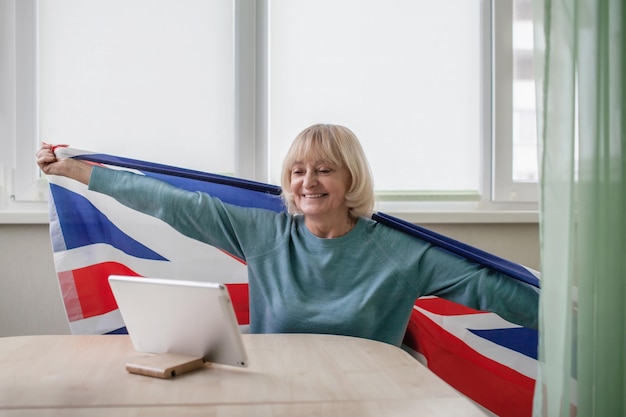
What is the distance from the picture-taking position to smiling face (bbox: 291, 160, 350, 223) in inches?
76.7

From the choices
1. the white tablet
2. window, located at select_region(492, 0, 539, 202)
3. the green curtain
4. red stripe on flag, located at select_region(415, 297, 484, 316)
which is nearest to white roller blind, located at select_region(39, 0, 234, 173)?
red stripe on flag, located at select_region(415, 297, 484, 316)

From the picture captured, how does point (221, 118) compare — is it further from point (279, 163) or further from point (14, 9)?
point (14, 9)

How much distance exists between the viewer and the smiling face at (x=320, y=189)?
1947mm

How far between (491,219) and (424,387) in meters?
1.46

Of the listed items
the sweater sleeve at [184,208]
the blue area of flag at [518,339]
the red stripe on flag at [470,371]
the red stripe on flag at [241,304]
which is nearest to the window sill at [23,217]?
the sweater sleeve at [184,208]

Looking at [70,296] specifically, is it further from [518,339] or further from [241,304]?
[518,339]

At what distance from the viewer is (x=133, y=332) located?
1390 mm

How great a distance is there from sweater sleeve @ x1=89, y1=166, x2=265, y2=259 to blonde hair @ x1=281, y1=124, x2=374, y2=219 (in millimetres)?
176

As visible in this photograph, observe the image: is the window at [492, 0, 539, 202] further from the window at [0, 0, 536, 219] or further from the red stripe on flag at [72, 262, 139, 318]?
the red stripe on flag at [72, 262, 139, 318]

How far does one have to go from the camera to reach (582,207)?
1.23 meters

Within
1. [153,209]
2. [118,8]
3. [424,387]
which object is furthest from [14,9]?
[424,387]

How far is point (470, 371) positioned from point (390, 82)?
44.8 inches

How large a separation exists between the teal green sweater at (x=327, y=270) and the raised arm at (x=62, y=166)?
0.05 metres

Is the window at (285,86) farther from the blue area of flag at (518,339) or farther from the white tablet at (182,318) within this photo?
the white tablet at (182,318)
